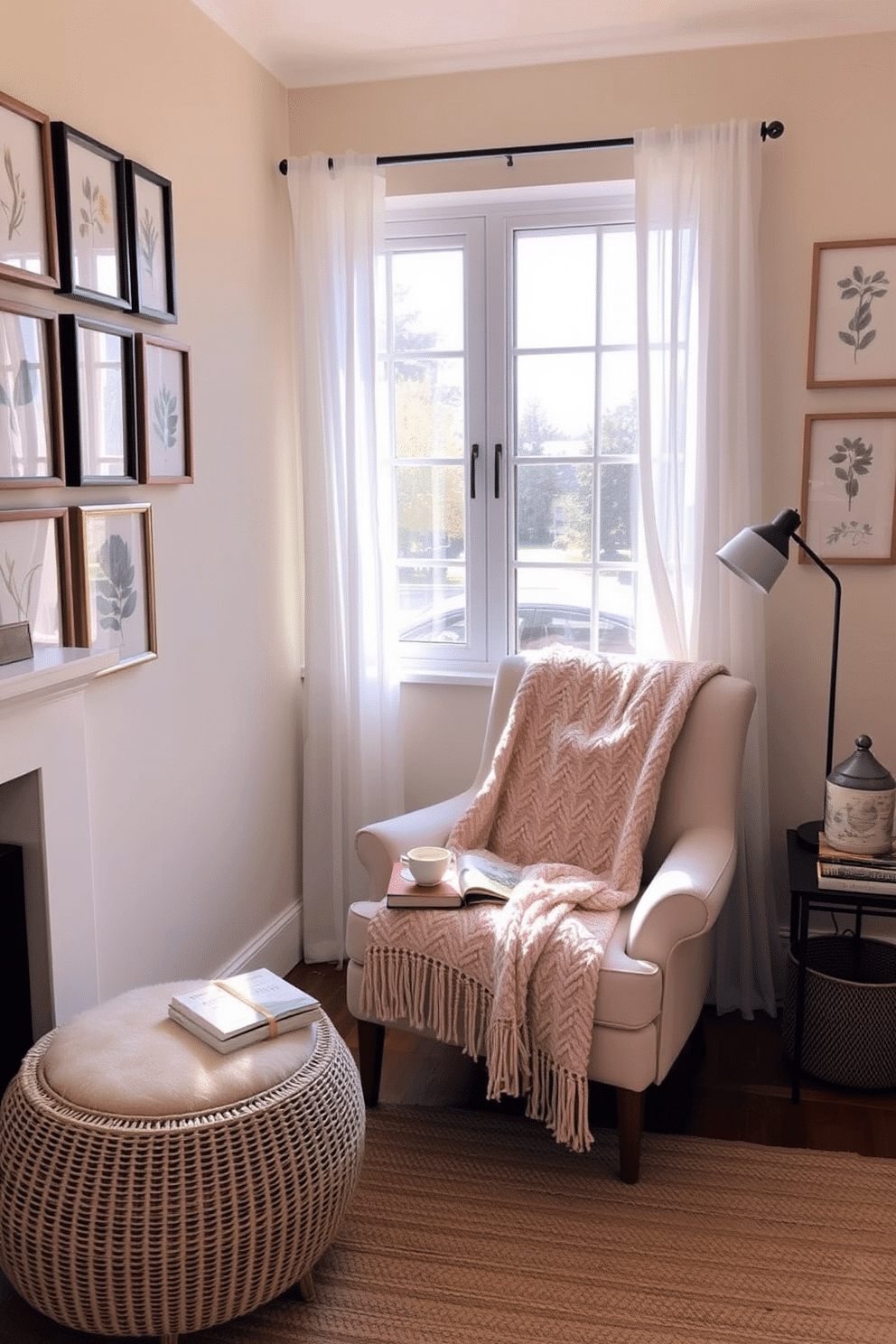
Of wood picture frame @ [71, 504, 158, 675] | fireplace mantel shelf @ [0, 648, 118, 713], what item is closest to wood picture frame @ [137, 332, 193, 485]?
wood picture frame @ [71, 504, 158, 675]

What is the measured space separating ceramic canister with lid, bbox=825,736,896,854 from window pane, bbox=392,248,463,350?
5.28ft

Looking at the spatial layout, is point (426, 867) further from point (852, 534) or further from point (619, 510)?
point (852, 534)

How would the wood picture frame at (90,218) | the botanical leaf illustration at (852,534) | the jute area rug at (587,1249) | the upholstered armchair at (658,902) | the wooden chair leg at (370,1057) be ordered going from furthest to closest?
the botanical leaf illustration at (852,534), the wooden chair leg at (370,1057), the upholstered armchair at (658,902), the wood picture frame at (90,218), the jute area rug at (587,1249)

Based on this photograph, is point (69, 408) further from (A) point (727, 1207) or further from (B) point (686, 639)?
(A) point (727, 1207)

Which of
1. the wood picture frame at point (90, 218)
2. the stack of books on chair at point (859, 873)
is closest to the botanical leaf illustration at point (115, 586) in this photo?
the wood picture frame at point (90, 218)

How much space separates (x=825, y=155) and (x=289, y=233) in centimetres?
144

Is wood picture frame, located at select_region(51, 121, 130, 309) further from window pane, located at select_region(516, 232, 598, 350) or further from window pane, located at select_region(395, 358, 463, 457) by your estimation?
window pane, located at select_region(516, 232, 598, 350)

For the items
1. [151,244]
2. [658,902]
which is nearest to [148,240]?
[151,244]

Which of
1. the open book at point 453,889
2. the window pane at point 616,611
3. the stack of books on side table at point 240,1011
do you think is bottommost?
the stack of books on side table at point 240,1011

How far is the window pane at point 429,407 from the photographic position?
3359mm

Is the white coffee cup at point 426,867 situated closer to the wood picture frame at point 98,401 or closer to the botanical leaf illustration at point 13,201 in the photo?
the wood picture frame at point 98,401

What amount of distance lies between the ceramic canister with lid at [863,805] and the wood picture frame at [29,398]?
1816mm

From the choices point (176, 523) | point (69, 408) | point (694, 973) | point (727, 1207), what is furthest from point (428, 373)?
point (727, 1207)

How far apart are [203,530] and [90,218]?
79cm
